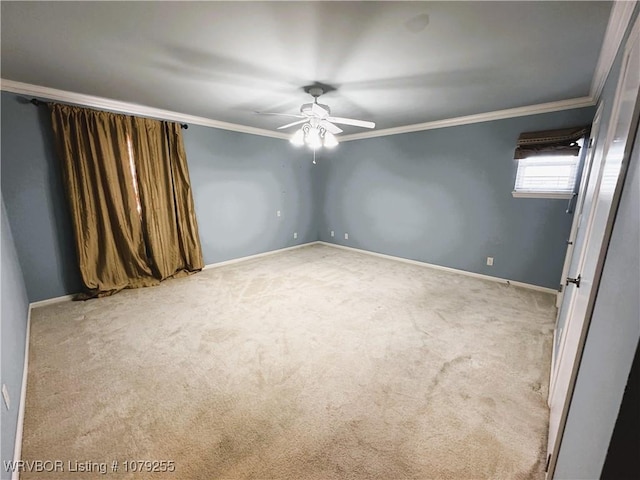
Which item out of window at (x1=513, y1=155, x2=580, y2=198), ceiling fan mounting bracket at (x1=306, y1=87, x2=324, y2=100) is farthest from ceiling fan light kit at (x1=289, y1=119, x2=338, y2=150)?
window at (x1=513, y1=155, x2=580, y2=198)

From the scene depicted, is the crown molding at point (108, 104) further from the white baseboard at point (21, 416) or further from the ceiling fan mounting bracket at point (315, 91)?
the white baseboard at point (21, 416)

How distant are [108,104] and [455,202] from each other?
471 centimetres

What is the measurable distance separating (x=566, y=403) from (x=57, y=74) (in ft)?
13.6


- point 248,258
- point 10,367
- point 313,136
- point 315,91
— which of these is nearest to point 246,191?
point 248,258

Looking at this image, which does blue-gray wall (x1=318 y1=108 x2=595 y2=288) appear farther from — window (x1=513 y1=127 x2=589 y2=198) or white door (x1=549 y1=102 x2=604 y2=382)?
white door (x1=549 y1=102 x2=604 y2=382)

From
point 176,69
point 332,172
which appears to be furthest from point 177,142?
point 332,172

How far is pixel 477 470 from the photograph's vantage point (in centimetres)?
129

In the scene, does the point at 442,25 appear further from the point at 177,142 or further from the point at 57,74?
the point at 177,142

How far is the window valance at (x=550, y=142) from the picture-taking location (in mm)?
2875

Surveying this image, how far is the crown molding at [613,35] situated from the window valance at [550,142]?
2.35 ft

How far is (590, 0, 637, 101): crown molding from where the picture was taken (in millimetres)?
1331

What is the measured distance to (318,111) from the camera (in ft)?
7.93

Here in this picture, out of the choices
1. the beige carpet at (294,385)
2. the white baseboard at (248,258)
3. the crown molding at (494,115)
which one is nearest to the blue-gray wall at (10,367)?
the beige carpet at (294,385)

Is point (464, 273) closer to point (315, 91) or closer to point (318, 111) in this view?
point (318, 111)
